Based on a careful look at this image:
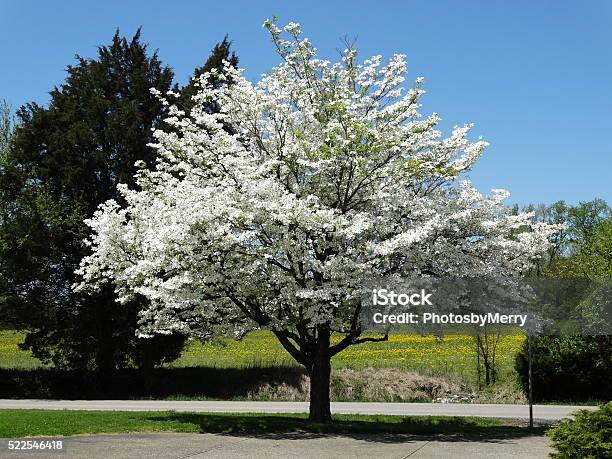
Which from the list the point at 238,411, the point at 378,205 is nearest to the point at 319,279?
the point at 378,205

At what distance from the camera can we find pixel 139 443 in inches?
547

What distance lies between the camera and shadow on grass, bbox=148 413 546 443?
15.9 metres

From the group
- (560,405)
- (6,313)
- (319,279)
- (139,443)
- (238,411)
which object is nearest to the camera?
(139,443)

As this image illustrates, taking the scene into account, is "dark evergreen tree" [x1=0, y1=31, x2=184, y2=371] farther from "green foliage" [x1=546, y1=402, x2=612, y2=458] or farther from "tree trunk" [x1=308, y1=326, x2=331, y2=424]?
"green foliage" [x1=546, y1=402, x2=612, y2=458]

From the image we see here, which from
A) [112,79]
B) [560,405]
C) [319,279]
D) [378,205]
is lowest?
[560,405]

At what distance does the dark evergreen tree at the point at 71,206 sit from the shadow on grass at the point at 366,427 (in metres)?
11.5

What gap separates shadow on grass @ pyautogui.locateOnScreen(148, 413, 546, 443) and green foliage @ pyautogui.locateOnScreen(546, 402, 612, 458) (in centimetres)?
553

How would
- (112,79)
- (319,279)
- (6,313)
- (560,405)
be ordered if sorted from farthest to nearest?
(112,79) → (6,313) → (560,405) → (319,279)

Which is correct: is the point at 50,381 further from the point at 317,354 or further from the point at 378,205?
the point at 378,205

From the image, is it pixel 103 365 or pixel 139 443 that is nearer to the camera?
pixel 139 443

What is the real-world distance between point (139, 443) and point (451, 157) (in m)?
9.91

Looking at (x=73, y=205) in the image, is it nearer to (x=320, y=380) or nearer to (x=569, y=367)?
(x=320, y=380)

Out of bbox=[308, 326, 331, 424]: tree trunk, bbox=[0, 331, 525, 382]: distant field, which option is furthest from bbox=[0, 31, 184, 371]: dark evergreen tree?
bbox=[308, 326, 331, 424]: tree trunk

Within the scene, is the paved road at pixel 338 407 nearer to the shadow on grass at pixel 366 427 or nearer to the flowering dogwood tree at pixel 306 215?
the shadow on grass at pixel 366 427
